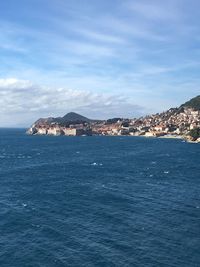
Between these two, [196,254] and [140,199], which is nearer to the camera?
[196,254]

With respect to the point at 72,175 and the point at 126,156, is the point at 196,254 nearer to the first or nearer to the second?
the point at 72,175

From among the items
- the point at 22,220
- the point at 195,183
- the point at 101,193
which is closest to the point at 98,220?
the point at 22,220

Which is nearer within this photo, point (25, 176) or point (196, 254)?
point (196, 254)

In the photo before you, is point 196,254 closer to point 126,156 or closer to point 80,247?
point 80,247

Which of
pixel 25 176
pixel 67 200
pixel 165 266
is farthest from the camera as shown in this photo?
pixel 25 176

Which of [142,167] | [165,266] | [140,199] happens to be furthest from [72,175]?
[165,266]

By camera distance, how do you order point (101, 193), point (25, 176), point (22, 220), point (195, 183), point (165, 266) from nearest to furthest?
point (165, 266), point (22, 220), point (101, 193), point (195, 183), point (25, 176)
